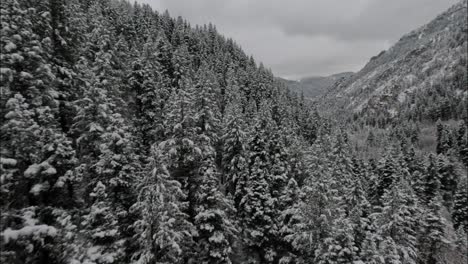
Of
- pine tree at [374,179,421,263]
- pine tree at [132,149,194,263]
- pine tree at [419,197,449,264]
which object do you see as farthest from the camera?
pine tree at [419,197,449,264]

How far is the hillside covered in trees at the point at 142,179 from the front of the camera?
11156 millimetres

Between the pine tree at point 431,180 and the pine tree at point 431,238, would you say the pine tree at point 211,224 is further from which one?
the pine tree at point 431,180

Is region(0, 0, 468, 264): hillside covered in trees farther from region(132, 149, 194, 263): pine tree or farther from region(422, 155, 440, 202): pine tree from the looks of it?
region(422, 155, 440, 202): pine tree

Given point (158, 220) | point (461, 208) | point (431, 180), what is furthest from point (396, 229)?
point (431, 180)

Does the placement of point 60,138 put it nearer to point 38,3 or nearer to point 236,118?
point 38,3

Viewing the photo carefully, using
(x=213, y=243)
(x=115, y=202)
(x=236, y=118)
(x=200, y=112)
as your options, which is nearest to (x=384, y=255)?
(x=213, y=243)

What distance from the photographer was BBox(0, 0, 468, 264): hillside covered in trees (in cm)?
1116

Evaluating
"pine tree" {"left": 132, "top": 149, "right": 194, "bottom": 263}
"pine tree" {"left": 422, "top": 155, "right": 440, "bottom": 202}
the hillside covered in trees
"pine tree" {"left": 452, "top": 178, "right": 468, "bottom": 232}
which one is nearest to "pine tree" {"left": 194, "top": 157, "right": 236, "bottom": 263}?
the hillside covered in trees

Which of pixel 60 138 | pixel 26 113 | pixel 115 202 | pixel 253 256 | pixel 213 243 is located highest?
pixel 26 113

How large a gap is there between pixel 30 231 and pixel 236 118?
19.9 meters

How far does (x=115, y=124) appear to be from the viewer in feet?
53.4

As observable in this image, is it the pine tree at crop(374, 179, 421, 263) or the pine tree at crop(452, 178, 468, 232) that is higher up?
the pine tree at crop(374, 179, 421, 263)

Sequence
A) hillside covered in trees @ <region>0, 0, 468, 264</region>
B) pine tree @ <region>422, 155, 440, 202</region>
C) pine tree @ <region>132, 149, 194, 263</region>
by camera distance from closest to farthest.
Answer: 1. hillside covered in trees @ <region>0, 0, 468, 264</region>
2. pine tree @ <region>132, 149, 194, 263</region>
3. pine tree @ <region>422, 155, 440, 202</region>

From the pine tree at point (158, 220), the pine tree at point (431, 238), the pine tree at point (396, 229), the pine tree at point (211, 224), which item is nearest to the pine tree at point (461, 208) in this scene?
the pine tree at point (431, 238)
